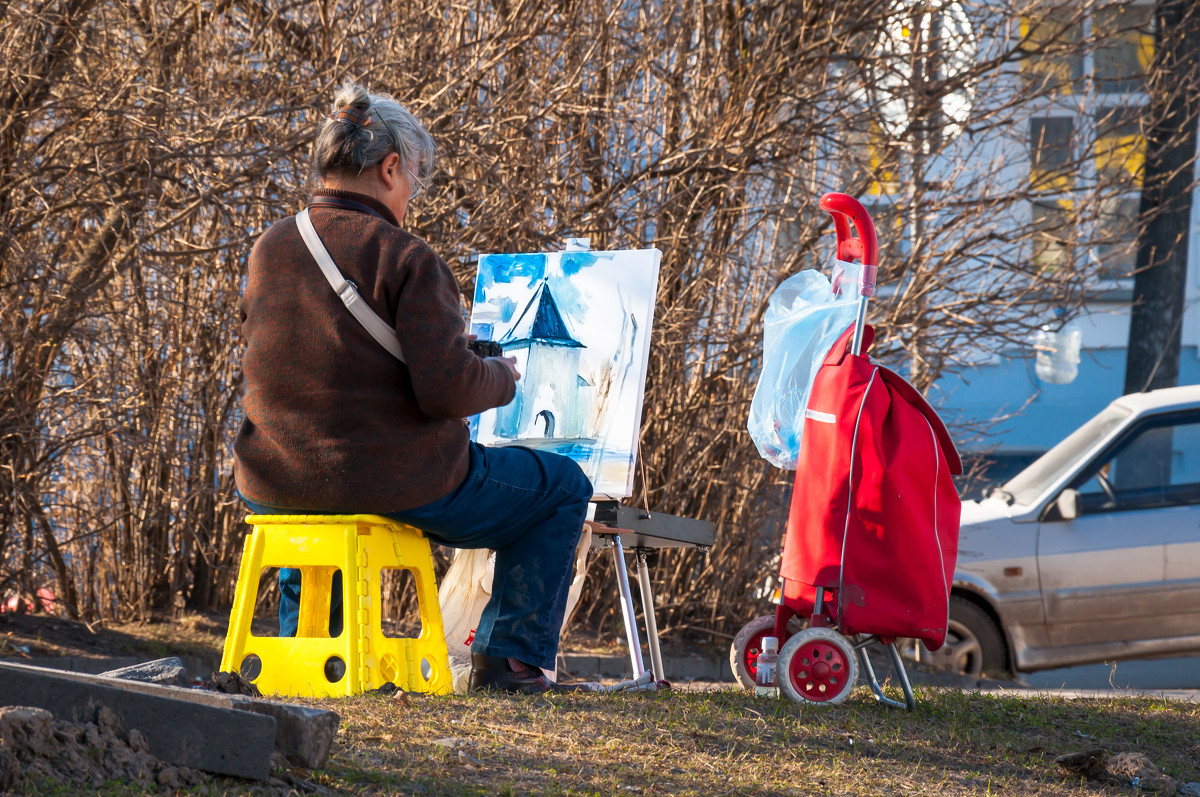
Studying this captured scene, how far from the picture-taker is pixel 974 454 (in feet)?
24.7

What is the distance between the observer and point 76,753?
2.42 m

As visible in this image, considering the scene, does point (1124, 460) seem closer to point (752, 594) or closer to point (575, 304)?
point (752, 594)

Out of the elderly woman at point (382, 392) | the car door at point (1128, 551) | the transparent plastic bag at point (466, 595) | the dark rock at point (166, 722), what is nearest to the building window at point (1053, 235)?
the car door at point (1128, 551)

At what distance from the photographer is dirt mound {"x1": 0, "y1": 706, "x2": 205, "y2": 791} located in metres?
2.34

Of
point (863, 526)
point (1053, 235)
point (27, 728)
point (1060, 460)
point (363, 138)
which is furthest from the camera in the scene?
point (1053, 235)


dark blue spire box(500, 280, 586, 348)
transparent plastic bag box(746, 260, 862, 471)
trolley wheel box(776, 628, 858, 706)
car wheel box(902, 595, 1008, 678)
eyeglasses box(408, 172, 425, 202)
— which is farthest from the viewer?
car wheel box(902, 595, 1008, 678)

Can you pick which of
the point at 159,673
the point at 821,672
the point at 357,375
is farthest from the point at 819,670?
the point at 159,673

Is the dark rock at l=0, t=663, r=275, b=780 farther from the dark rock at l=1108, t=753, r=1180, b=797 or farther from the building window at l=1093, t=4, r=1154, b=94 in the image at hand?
the building window at l=1093, t=4, r=1154, b=94

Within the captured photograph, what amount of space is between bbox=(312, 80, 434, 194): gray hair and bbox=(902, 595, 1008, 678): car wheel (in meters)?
4.70

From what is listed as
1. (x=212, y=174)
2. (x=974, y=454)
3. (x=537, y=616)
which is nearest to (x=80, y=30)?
(x=212, y=174)

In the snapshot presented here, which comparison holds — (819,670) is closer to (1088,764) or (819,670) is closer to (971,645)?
(1088,764)

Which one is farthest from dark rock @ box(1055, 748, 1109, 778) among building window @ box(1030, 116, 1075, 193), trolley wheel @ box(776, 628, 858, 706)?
building window @ box(1030, 116, 1075, 193)

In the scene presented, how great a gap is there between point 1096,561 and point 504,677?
4513mm

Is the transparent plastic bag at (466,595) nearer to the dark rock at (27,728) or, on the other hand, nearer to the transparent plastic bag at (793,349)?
the transparent plastic bag at (793,349)
